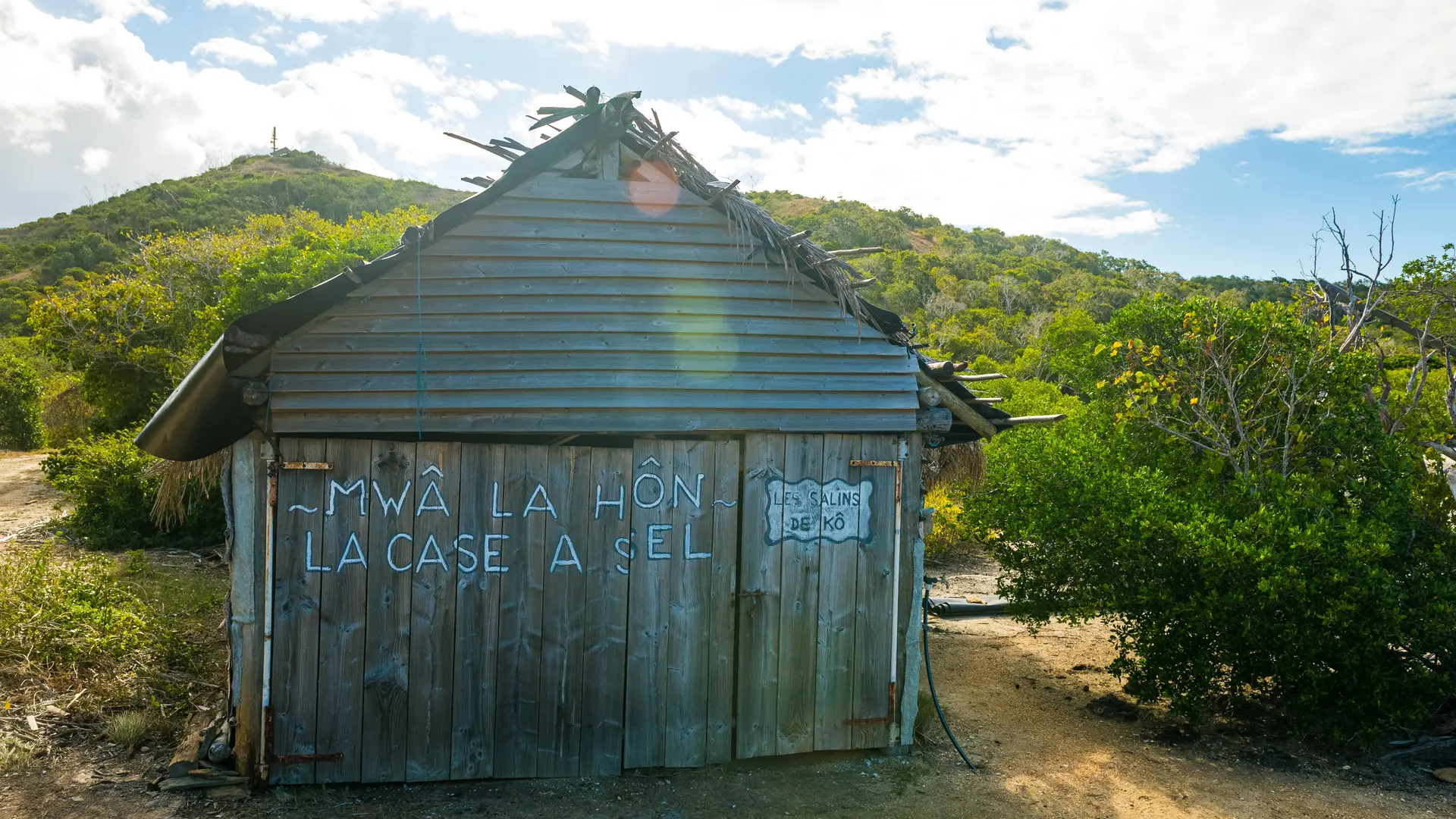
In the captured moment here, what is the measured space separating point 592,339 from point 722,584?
1.94 meters

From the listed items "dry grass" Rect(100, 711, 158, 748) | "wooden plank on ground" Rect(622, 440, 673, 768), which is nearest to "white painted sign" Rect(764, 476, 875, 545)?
"wooden plank on ground" Rect(622, 440, 673, 768)

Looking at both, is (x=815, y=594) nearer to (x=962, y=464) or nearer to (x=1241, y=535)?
(x=962, y=464)

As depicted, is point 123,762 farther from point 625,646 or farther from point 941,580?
point 941,580

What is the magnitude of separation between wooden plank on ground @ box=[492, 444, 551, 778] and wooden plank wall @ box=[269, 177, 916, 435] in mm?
397

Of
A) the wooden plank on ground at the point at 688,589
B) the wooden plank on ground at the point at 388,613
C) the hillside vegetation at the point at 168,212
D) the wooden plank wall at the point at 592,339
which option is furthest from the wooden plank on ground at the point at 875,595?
the hillside vegetation at the point at 168,212

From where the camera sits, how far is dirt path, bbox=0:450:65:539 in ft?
48.2

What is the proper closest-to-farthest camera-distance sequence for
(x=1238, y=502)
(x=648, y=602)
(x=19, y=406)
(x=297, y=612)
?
1. (x=297, y=612)
2. (x=648, y=602)
3. (x=1238, y=502)
4. (x=19, y=406)

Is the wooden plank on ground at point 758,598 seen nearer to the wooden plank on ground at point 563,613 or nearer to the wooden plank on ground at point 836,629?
the wooden plank on ground at point 836,629

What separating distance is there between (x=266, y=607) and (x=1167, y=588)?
6960 mm

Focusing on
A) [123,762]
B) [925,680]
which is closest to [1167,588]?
[925,680]

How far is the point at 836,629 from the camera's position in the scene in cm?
631

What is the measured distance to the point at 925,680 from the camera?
349 inches

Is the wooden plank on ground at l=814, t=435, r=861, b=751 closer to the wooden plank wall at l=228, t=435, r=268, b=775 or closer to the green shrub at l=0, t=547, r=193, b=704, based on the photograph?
the wooden plank wall at l=228, t=435, r=268, b=775

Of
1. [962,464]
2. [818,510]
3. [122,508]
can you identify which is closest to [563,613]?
[818,510]
